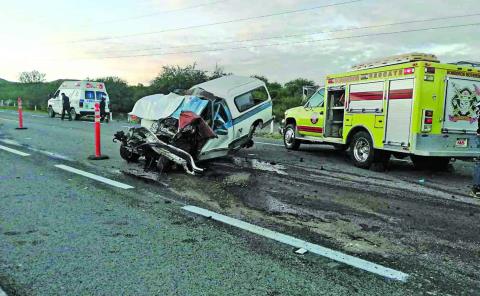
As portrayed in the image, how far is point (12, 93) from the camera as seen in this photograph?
275ft

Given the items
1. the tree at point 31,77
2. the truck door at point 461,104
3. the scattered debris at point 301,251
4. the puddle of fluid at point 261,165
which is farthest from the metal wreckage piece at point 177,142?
the tree at point 31,77

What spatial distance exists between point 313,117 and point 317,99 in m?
0.59

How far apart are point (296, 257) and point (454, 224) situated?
8.53 feet

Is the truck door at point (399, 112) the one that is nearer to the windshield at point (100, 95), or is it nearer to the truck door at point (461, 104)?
the truck door at point (461, 104)

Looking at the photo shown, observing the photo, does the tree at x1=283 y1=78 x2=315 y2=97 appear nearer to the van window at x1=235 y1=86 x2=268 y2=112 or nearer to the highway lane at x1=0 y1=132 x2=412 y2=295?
the van window at x1=235 y1=86 x2=268 y2=112

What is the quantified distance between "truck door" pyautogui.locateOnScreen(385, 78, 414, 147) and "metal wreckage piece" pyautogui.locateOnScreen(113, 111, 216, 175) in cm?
394

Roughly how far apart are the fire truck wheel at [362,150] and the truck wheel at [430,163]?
4.23ft

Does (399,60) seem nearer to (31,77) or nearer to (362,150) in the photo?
(362,150)

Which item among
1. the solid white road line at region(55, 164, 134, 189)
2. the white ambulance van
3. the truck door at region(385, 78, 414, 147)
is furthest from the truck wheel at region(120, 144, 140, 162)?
the white ambulance van

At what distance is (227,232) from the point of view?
484 cm

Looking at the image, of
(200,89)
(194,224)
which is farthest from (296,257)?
(200,89)

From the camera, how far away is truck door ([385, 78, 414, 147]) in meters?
8.90

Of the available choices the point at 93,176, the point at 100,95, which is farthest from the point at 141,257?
the point at 100,95

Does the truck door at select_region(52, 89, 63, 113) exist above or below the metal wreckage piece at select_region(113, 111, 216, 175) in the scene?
above
